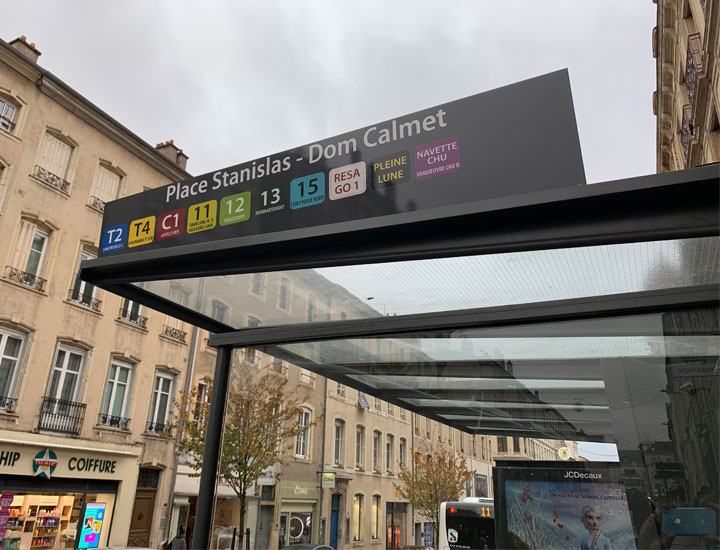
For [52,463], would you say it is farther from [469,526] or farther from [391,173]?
[391,173]

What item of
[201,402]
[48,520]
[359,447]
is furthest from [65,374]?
[359,447]

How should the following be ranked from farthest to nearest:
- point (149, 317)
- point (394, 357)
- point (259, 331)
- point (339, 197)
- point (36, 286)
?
1. point (149, 317)
2. point (36, 286)
3. point (259, 331)
4. point (394, 357)
5. point (339, 197)

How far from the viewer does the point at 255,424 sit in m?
4.82

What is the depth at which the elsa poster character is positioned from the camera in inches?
122

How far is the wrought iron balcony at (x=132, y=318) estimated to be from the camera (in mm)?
19550

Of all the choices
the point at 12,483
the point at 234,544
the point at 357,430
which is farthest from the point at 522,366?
the point at 12,483

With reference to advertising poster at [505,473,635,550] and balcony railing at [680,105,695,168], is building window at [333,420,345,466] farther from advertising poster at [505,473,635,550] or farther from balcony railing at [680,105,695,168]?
balcony railing at [680,105,695,168]

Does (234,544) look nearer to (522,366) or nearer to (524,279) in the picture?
(522,366)

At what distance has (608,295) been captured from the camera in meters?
3.13

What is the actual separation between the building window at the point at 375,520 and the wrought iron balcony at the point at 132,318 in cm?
1752

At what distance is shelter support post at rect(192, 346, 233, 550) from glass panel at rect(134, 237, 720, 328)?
45 centimetres

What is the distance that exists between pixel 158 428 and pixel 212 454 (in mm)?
17349

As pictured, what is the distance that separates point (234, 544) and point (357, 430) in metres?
1.32

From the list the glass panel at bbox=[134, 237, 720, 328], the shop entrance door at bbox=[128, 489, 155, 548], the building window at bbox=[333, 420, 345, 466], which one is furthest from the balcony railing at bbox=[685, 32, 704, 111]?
the shop entrance door at bbox=[128, 489, 155, 548]
